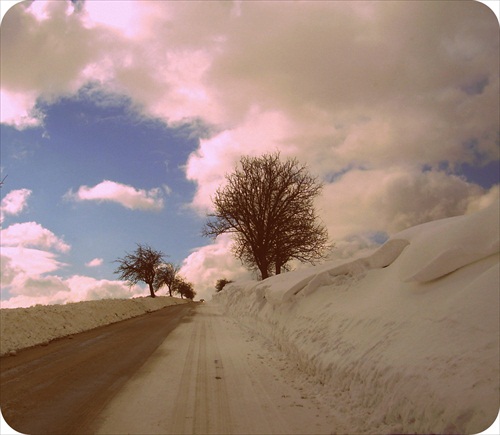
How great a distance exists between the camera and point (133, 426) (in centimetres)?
401

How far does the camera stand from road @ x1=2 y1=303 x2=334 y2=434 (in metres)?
4.04

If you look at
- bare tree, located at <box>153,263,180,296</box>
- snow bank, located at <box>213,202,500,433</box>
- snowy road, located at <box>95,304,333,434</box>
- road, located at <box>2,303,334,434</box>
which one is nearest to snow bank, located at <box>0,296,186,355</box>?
road, located at <box>2,303,334,434</box>

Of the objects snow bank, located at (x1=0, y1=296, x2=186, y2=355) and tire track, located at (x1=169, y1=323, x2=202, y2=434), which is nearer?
tire track, located at (x1=169, y1=323, x2=202, y2=434)

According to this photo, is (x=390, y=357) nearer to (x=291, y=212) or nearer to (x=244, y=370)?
(x=244, y=370)

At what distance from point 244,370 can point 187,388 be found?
157cm

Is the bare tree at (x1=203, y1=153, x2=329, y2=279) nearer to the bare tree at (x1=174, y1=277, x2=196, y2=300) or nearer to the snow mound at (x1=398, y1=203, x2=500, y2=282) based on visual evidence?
the snow mound at (x1=398, y1=203, x2=500, y2=282)

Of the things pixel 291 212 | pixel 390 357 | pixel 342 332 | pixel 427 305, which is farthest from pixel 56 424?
pixel 291 212

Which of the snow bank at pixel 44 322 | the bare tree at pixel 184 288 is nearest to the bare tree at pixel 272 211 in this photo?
the snow bank at pixel 44 322

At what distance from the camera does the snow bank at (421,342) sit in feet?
10.7

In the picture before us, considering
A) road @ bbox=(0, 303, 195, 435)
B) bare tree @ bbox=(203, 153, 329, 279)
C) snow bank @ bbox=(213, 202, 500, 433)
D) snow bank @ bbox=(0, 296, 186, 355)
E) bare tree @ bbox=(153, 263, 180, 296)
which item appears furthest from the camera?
bare tree @ bbox=(153, 263, 180, 296)

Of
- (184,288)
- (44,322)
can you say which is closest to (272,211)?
(44,322)

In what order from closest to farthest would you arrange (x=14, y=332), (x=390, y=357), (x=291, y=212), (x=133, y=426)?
(x=133, y=426), (x=390, y=357), (x=14, y=332), (x=291, y=212)

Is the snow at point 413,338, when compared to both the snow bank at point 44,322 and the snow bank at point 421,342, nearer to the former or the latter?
the snow bank at point 421,342

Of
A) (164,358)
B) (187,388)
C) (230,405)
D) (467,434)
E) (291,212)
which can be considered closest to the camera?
(467,434)
